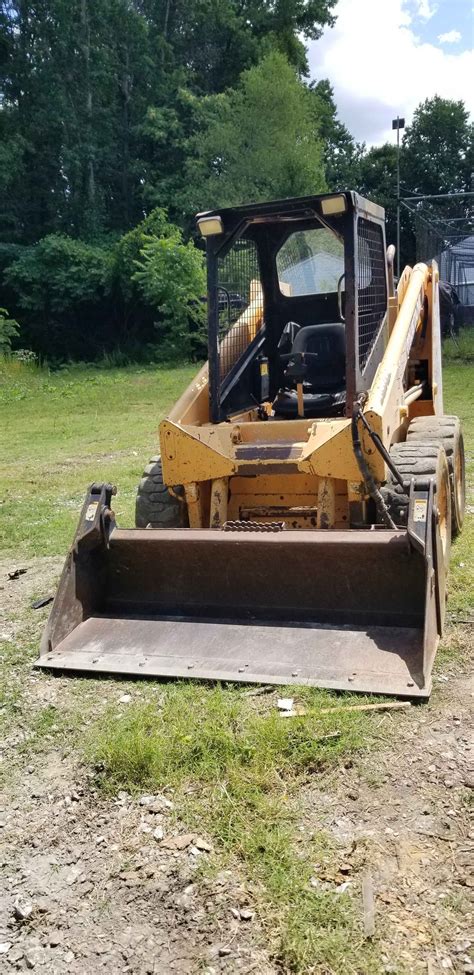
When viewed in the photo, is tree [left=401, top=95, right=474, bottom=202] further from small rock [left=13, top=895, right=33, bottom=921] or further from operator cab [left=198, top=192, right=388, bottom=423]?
small rock [left=13, top=895, right=33, bottom=921]

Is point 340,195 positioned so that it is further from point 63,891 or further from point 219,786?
point 63,891

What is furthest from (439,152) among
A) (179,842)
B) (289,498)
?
(179,842)

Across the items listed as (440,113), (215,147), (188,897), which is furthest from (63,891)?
(440,113)

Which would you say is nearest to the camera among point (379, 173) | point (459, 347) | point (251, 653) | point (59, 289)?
point (251, 653)

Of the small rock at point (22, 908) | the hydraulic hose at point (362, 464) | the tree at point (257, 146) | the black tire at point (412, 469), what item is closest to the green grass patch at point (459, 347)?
the tree at point (257, 146)

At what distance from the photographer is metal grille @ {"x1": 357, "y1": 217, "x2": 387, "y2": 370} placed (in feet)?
17.4

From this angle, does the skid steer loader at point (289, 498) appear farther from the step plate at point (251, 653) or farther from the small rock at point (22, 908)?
the small rock at point (22, 908)

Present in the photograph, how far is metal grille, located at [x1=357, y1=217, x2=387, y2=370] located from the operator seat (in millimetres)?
229

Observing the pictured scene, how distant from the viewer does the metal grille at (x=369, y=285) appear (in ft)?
17.4

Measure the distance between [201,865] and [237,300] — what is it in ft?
13.7

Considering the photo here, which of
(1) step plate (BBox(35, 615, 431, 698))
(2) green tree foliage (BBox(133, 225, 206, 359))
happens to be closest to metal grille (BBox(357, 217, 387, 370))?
(1) step plate (BBox(35, 615, 431, 698))

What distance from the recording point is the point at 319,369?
576cm

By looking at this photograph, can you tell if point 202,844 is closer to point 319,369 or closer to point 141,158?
point 319,369

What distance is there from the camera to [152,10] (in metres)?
31.2
